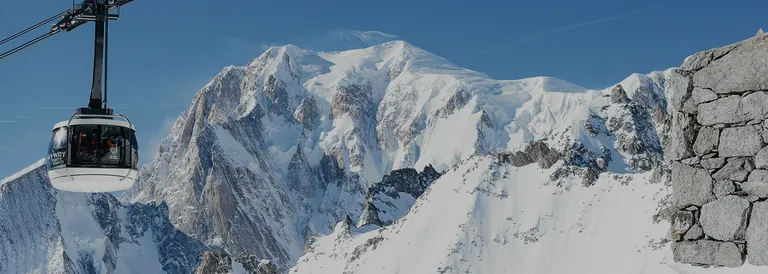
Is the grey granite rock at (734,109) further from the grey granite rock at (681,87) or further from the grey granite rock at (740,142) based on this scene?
the grey granite rock at (681,87)

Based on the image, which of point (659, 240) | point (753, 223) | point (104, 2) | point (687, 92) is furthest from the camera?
point (659, 240)

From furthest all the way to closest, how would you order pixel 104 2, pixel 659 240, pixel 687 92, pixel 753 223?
pixel 659 240 < pixel 104 2 < pixel 687 92 < pixel 753 223

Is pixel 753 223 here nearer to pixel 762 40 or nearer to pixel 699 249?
pixel 699 249

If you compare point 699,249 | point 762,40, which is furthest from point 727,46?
point 699,249

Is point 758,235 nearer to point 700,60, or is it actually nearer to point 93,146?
point 700,60

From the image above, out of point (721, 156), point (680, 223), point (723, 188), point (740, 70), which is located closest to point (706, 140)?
point (721, 156)
